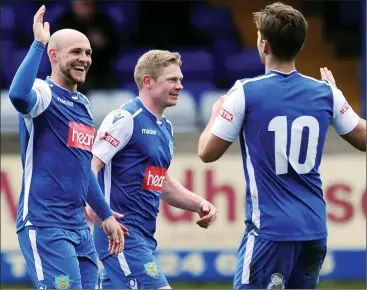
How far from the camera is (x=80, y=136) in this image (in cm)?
695

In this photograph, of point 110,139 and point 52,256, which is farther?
point 110,139

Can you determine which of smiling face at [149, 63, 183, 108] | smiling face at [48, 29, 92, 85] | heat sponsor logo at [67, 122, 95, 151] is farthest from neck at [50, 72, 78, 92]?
smiling face at [149, 63, 183, 108]

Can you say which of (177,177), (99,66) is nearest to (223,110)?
(177,177)

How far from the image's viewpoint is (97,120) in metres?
12.4

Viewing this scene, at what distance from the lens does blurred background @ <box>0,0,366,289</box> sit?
38.4 feet

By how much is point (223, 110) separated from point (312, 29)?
989 centimetres

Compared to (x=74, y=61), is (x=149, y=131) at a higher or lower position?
lower

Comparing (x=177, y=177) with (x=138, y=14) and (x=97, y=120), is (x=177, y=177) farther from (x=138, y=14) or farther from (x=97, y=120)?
(x=138, y=14)

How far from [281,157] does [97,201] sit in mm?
1543

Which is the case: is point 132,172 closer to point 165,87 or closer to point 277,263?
point 165,87

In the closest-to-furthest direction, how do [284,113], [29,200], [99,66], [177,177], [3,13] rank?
[284,113] → [29,200] → [177,177] → [99,66] → [3,13]

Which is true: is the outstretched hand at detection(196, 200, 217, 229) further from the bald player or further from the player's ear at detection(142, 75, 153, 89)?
the player's ear at detection(142, 75, 153, 89)

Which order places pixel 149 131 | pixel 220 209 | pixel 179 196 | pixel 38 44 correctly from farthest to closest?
pixel 220 209
pixel 179 196
pixel 149 131
pixel 38 44

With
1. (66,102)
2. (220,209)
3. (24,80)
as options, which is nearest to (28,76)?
(24,80)
